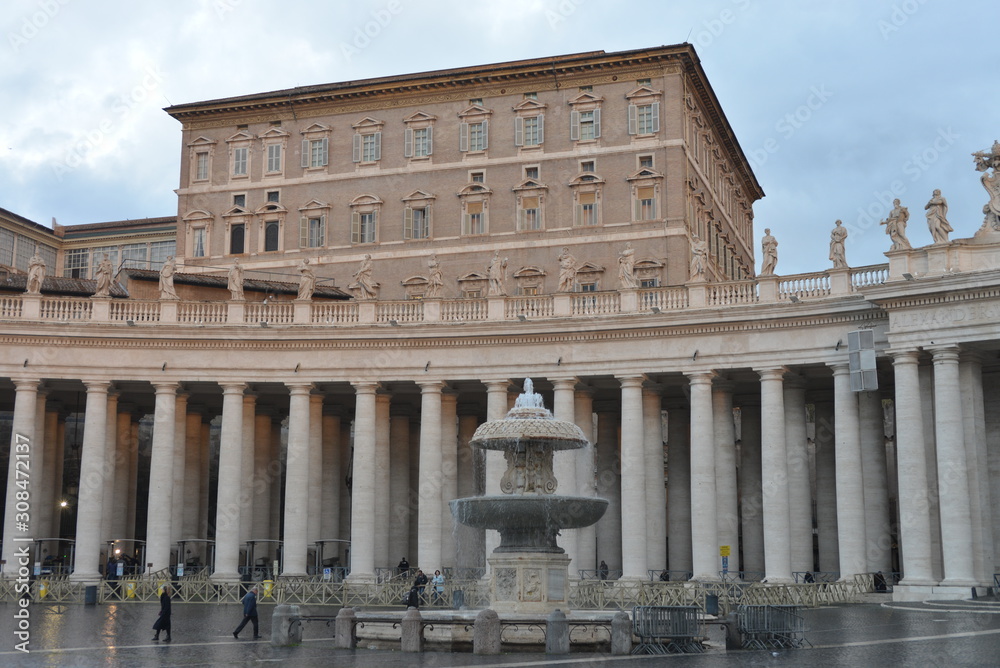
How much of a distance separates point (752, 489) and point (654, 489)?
18.8 ft

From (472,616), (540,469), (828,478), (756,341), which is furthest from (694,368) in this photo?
(472,616)

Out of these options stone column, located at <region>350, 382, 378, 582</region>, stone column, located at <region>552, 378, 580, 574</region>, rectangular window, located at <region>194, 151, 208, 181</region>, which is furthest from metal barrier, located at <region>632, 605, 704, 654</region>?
rectangular window, located at <region>194, 151, 208, 181</region>

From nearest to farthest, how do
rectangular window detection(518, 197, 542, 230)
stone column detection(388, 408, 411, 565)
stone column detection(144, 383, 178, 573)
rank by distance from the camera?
stone column detection(144, 383, 178, 573)
stone column detection(388, 408, 411, 565)
rectangular window detection(518, 197, 542, 230)

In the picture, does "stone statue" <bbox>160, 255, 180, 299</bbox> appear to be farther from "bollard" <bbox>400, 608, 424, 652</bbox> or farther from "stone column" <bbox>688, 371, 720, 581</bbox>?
"bollard" <bbox>400, 608, 424, 652</bbox>

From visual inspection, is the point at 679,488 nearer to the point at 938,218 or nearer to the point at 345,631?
the point at 938,218

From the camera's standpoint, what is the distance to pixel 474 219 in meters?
68.4

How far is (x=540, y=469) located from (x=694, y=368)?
16607 millimetres

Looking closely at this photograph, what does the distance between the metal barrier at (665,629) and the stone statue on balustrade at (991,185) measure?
21.0 m

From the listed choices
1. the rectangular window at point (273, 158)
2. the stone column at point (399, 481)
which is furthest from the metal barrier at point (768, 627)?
the rectangular window at point (273, 158)

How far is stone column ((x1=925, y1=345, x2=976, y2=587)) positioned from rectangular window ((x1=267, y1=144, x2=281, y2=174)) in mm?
43410

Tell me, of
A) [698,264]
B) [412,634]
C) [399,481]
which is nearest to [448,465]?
[399,481]

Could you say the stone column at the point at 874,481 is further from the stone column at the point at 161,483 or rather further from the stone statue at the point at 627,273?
the stone column at the point at 161,483

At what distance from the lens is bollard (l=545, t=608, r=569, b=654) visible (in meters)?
24.7

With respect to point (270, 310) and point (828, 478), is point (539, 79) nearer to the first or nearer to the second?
point (270, 310)
